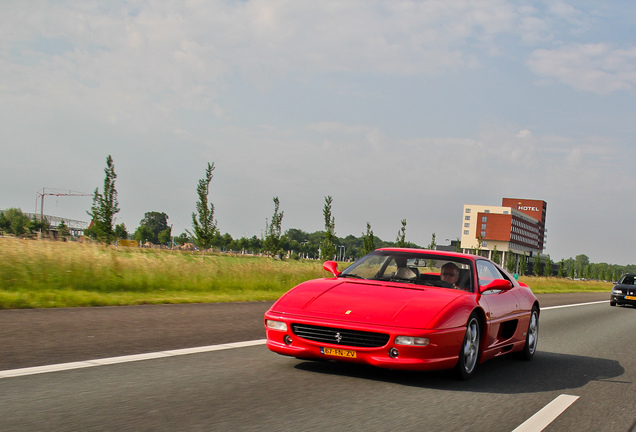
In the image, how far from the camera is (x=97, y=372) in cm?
558

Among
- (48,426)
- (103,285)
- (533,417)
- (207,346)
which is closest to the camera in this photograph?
(48,426)

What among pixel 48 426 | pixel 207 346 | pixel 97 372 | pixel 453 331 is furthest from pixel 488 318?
pixel 48 426

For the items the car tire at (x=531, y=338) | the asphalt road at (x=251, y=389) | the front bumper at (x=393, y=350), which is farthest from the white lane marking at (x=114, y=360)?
the car tire at (x=531, y=338)

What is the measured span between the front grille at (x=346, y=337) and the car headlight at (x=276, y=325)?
242 mm

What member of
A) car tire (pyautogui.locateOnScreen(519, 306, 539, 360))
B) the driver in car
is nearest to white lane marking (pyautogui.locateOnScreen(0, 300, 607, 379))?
the driver in car

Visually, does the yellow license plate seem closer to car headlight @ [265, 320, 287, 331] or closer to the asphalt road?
the asphalt road

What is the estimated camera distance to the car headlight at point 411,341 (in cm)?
550

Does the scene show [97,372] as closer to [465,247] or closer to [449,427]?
[449,427]

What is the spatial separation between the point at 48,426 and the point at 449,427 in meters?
2.56

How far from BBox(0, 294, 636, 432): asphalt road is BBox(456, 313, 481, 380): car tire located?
173 mm

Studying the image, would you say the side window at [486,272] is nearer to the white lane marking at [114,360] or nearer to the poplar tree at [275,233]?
the white lane marking at [114,360]

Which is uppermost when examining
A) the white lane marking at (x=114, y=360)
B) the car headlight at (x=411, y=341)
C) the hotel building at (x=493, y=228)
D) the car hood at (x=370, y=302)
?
the hotel building at (x=493, y=228)

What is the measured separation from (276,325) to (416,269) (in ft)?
6.14

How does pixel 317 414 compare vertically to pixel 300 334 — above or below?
below
